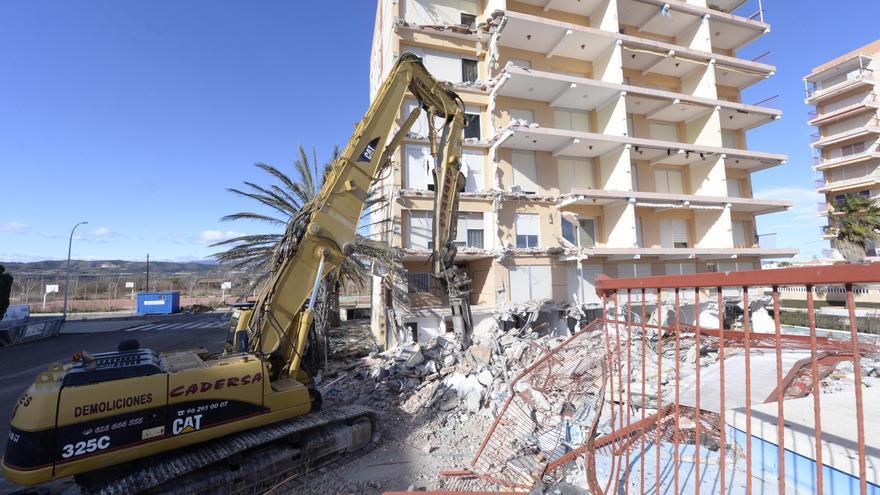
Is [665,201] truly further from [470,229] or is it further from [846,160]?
[846,160]

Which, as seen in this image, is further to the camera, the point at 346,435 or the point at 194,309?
the point at 194,309

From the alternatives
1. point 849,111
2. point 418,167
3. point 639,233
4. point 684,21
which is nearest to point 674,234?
point 639,233

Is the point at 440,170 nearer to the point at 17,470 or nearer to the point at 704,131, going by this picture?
the point at 17,470

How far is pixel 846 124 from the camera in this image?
1419 inches

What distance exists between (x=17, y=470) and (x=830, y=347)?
8694 millimetres

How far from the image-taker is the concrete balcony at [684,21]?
1903 cm

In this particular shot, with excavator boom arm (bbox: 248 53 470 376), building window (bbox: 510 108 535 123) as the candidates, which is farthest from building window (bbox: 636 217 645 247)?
excavator boom arm (bbox: 248 53 470 376)

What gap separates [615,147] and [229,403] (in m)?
17.5

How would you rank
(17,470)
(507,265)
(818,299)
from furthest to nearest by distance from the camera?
(818,299) → (507,265) → (17,470)

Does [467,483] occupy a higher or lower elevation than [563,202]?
lower

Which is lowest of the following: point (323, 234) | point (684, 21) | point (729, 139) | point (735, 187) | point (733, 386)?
point (733, 386)

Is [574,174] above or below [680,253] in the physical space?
above

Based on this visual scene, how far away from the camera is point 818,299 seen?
3384cm

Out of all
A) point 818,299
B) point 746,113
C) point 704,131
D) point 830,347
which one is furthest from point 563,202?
point 818,299
